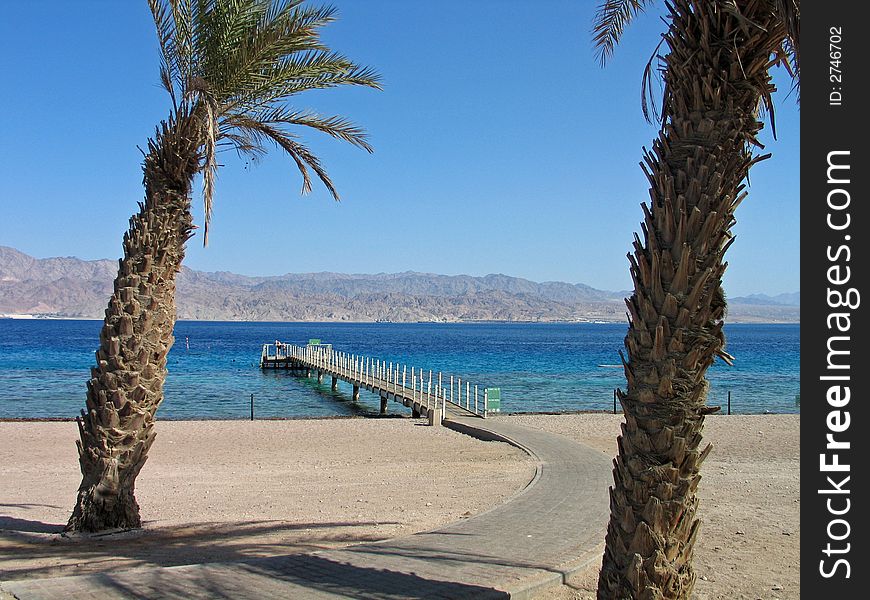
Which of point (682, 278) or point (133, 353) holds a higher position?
point (682, 278)

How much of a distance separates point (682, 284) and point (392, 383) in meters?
29.4

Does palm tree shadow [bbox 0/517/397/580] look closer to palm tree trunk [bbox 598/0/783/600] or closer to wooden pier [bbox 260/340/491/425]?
palm tree trunk [bbox 598/0/783/600]

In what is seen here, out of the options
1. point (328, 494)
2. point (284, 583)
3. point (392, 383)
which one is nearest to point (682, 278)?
point (284, 583)

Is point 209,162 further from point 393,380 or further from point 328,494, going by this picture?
point 393,380

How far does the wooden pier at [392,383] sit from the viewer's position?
80.4ft

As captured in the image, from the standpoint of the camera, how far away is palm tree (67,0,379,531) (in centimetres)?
854

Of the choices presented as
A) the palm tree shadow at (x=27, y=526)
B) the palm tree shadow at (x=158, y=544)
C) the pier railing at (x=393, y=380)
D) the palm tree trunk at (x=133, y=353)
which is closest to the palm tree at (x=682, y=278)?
the palm tree shadow at (x=158, y=544)

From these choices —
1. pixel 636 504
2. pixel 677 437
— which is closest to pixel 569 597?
pixel 636 504

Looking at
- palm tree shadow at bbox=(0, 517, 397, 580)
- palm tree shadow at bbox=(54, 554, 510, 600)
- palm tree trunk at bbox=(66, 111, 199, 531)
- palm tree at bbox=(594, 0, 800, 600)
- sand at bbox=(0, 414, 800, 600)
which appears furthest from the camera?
palm tree trunk at bbox=(66, 111, 199, 531)

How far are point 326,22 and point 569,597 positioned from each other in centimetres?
666

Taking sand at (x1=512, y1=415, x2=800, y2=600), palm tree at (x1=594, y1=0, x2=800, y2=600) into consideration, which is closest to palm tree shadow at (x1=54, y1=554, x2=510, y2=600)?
sand at (x1=512, y1=415, x2=800, y2=600)

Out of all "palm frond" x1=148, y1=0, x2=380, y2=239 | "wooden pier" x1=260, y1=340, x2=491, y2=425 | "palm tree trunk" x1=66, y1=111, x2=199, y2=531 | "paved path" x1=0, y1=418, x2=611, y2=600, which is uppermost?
"palm frond" x1=148, y1=0, x2=380, y2=239

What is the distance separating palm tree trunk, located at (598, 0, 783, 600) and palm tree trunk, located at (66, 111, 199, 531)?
5846mm

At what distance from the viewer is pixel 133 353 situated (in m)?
8.56
